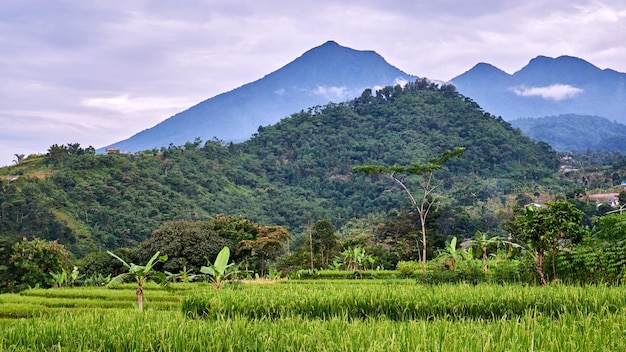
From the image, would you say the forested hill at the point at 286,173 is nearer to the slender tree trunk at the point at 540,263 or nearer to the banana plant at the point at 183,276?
the banana plant at the point at 183,276

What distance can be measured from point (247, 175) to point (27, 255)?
4746cm

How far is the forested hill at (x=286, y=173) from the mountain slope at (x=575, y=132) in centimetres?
8602

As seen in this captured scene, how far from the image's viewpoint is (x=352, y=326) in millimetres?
3832

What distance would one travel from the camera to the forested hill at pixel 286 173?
41.1 meters

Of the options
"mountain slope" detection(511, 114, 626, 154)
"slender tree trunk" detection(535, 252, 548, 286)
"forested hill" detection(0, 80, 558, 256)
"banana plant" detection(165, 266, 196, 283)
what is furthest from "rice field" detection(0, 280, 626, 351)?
"mountain slope" detection(511, 114, 626, 154)

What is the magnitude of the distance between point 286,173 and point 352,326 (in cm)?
6560

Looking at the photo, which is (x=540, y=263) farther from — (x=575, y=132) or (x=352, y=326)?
(x=575, y=132)

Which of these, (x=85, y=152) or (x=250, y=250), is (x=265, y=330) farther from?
(x=85, y=152)

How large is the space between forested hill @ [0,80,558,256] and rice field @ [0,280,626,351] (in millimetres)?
24034

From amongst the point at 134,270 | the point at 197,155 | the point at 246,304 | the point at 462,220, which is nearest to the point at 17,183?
the point at 197,155

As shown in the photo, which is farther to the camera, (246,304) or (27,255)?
(27,255)

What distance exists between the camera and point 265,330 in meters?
3.73

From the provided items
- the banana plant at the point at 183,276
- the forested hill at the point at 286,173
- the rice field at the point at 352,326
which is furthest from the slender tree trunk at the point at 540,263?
the forested hill at the point at 286,173

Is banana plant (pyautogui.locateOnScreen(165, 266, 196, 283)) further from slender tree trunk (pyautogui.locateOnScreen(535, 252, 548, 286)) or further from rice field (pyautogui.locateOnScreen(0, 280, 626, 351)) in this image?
slender tree trunk (pyautogui.locateOnScreen(535, 252, 548, 286))
